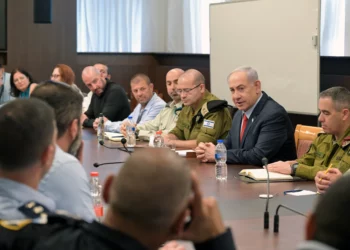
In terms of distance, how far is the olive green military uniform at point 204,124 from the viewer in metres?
5.37

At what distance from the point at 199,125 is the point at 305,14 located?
186cm

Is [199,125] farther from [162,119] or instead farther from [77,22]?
[77,22]

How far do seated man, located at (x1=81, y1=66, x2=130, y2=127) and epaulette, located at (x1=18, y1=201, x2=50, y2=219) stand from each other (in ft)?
18.4

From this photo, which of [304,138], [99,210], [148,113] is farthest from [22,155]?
[148,113]

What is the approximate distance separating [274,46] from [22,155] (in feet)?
18.2

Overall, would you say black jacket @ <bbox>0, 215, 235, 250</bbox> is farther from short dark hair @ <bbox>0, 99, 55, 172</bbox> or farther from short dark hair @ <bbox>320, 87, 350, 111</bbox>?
short dark hair @ <bbox>320, 87, 350, 111</bbox>

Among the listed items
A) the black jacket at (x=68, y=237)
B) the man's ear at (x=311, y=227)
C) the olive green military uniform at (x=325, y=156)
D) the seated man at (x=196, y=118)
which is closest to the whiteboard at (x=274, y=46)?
the seated man at (x=196, y=118)

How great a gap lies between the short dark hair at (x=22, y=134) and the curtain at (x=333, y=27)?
16.8 feet

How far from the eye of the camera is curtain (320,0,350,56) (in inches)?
259

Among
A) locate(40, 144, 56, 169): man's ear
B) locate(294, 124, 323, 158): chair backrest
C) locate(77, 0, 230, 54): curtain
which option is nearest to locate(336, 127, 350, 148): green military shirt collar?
locate(294, 124, 323, 158): chair backrest

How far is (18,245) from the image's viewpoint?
1.60 m

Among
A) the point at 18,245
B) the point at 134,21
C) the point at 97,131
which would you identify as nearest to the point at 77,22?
the point at 134,21

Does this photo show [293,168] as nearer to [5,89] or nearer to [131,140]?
[131,140]

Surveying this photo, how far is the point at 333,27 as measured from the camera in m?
6.66
